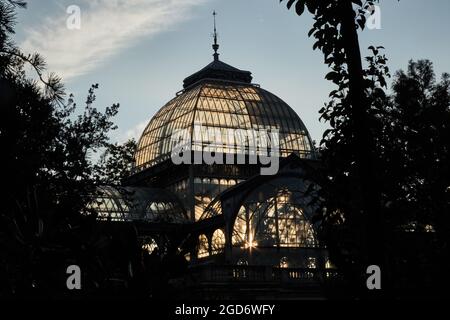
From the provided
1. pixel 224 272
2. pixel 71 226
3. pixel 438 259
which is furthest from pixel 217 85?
pixel 71 226

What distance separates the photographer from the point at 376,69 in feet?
54.9

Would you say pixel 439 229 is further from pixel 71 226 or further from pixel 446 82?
pixel 71 226

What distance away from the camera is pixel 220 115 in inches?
2231

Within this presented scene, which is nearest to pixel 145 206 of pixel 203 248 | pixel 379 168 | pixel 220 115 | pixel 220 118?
pixel 203 248

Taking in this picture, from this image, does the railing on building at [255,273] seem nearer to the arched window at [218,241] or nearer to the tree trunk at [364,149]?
the arched window at [218,241]

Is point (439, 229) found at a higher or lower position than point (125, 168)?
lower

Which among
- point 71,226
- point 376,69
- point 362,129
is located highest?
point 376,69

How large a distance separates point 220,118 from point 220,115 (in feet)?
1.29

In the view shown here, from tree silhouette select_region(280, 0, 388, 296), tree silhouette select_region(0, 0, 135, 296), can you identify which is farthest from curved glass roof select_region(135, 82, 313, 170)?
tree silhouette select_region(280, 0, 388, 296)

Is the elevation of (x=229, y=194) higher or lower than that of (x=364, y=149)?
higher

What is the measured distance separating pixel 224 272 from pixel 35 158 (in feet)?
81.1

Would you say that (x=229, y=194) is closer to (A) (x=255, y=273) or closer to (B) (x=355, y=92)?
(A) (x=255, y=273)

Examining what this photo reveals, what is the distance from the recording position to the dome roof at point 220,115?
56562 mm

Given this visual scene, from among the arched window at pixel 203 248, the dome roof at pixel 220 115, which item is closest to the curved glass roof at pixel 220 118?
the dome roof at pixel 220 115
